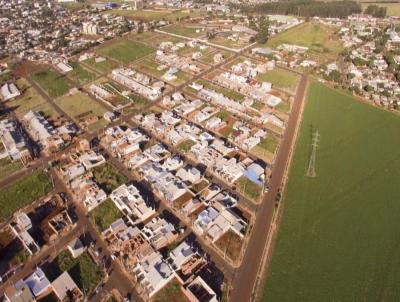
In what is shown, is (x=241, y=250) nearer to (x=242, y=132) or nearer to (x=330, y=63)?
(x=242, y=132)

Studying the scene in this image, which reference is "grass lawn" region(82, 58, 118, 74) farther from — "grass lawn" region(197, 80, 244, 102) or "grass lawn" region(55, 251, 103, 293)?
"grass lawn" region(55, 251, 103, 293)

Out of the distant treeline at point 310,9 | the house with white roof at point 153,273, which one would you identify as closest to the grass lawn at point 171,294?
the house with white roof at point 153,273

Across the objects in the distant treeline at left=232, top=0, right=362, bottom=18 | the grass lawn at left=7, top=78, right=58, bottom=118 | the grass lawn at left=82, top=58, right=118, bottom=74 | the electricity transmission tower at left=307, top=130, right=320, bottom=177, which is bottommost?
the grass lawn at left=7, top=78, right=58, bottom=118

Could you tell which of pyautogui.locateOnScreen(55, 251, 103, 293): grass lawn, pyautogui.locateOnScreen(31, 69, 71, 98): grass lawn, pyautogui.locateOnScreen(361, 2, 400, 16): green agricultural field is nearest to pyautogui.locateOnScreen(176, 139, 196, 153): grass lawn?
pyautogui.locateOnScreen(55, 251, 103, 293): grass lawn

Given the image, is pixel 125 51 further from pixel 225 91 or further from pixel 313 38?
pixel 313 38

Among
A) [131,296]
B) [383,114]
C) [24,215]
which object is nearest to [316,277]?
[131,296]

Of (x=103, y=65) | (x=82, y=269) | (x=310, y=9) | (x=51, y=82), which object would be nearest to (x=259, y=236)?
(x=82, y=269)

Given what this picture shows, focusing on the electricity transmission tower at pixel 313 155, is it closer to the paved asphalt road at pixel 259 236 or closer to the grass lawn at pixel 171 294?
the paved asphalt road at pixel 259 236
